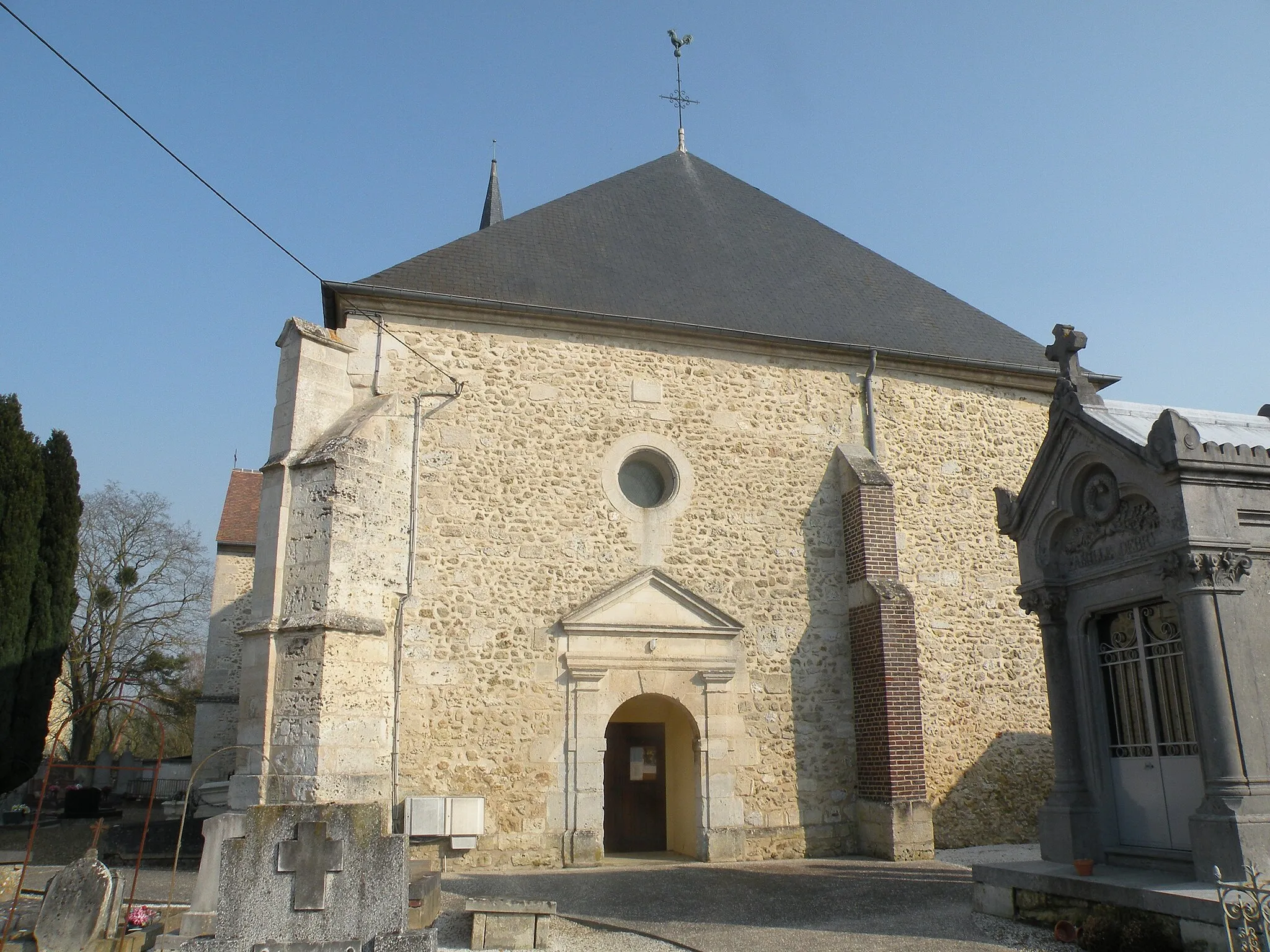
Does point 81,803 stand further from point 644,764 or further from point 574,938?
point 574,938

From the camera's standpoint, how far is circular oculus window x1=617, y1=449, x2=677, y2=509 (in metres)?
10.7

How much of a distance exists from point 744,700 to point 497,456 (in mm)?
3873

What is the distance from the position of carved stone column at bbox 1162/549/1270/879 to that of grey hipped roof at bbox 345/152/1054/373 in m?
6.62

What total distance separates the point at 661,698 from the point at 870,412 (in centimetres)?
440

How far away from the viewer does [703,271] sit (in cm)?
1221

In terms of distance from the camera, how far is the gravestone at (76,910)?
5.68 meters

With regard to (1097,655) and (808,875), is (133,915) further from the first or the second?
(1097,655)

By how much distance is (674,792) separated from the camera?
1084 cm

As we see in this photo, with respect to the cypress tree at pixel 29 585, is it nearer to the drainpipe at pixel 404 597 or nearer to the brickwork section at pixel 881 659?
the drainpipe at pixel 404 597

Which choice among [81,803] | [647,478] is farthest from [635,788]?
[81,803]

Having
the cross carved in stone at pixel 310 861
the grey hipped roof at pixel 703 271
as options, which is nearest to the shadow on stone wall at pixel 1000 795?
the grey hipped roof at pixel 703 271

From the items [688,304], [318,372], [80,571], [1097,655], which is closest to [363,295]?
[318,372]

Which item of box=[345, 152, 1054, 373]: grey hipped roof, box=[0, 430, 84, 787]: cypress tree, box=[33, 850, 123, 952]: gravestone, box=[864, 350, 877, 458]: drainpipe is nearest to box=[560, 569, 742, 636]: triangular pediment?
box=[864, 350, 877, 458]: drainpipe

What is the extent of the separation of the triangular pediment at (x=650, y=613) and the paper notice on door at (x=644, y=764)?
6.10ft
